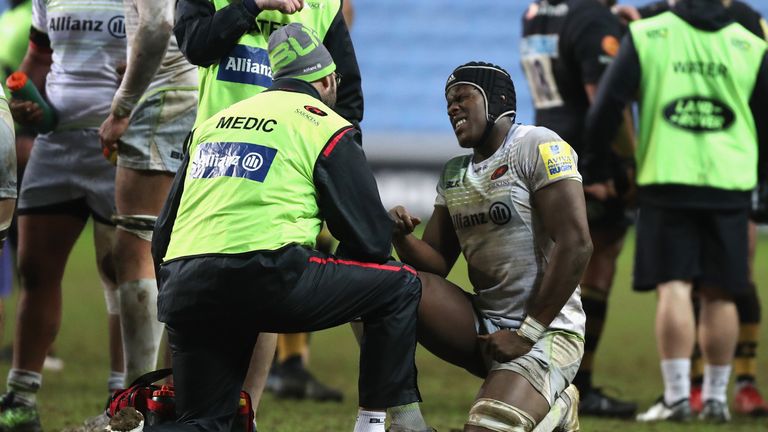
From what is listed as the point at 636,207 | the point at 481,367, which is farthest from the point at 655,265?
the point at 481,367

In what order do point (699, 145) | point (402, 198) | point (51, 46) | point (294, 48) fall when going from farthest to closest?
1. point (402, 198)
2. point (699, 145)
3. point (51, 46)
4. point (294, 48)

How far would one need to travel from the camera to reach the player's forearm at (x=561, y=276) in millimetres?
3936

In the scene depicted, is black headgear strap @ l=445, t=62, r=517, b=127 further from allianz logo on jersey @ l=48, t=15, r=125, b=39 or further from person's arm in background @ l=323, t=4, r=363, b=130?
allianz logo on jersey @ l=48, t=15, r=125, b=39

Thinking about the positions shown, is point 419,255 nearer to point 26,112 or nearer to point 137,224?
point 137,224

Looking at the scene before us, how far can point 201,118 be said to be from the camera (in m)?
4.30

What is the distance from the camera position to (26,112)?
16.3ft

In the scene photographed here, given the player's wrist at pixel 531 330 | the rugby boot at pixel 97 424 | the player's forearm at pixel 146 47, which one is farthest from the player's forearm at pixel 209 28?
the player's wrist at pixel 531 330

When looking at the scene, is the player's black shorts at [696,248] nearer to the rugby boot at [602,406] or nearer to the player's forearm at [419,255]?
the rugby boot at [602,406]

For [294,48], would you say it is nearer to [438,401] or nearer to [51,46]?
[51,46]

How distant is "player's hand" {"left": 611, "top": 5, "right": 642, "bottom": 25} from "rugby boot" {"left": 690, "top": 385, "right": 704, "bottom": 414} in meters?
2.04

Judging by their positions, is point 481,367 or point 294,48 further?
point 481,367

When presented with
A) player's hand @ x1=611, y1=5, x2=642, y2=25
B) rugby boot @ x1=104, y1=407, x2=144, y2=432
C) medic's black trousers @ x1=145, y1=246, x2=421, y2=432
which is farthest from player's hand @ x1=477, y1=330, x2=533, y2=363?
player's hand @ x1=611, y1=5, x2=642, y2=25

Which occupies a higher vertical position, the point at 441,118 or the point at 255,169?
the point at 255,169

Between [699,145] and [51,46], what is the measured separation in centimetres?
296
